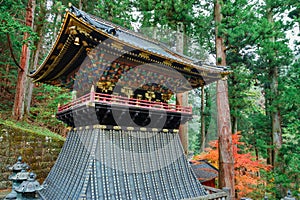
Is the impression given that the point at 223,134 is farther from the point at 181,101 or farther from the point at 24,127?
the point at 24,127

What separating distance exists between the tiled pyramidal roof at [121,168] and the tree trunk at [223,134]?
2047mm

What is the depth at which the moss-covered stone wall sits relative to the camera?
8.03m

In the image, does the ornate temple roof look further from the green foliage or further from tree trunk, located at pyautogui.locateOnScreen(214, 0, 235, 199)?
the green foliage

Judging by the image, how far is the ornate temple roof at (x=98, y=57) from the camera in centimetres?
446

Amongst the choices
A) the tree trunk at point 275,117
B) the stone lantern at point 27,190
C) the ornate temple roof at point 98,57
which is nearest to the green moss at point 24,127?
the ornate temple roof at point 98,57

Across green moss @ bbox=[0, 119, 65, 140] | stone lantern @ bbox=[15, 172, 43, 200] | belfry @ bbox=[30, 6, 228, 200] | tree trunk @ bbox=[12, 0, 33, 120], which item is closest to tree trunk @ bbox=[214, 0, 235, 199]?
belfry @ bbox=[30, 6, 228, 200]

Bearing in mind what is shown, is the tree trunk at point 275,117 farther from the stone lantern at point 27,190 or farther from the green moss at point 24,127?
the green moss at point 24,127

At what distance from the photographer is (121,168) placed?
5512 mm

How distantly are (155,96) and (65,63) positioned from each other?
10.3 ft

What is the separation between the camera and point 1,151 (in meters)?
8.05

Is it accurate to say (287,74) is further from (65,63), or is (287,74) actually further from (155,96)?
(65,63)

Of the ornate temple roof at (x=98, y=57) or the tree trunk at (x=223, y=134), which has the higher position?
the ornate temple roof at (x=98, y=57)

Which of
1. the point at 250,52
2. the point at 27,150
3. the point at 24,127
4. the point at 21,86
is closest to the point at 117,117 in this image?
the point at 27,150

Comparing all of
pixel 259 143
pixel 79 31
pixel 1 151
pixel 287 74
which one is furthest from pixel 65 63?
pixel 287 74
